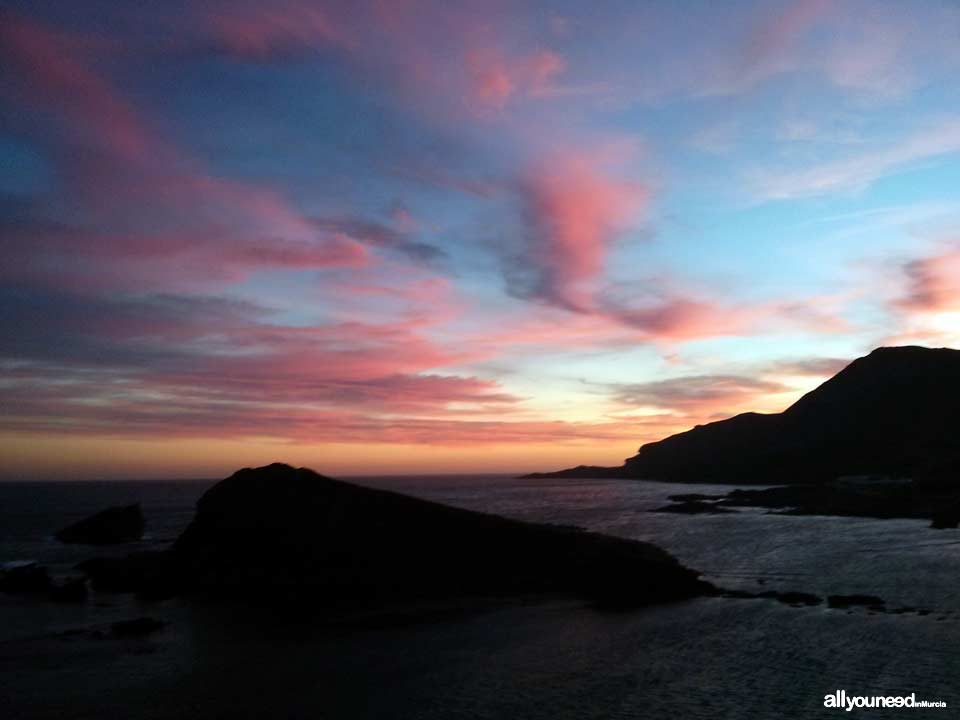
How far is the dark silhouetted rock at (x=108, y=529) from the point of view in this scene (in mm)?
100250

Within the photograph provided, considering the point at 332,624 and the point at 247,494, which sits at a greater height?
the point at 247,494

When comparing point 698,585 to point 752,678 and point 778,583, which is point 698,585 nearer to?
point 778,583

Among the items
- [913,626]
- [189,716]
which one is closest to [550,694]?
[189,716]

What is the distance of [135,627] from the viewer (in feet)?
145

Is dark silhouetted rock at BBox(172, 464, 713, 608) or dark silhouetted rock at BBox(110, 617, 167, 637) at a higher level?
dark silhouetted rock at BBox(172, 464, 713, 608)

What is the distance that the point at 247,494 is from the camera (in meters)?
61.2

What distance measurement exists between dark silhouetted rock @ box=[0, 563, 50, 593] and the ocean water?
4467 millimetres

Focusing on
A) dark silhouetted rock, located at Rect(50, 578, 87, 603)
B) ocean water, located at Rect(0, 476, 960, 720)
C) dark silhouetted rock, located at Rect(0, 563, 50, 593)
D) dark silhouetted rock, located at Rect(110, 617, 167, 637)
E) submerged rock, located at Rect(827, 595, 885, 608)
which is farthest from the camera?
dark silhouetted rock, located at Rect(0, 563, 50, 593)

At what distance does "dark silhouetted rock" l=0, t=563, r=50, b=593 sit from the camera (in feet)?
195

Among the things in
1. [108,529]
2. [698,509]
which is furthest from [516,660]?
[698,509]

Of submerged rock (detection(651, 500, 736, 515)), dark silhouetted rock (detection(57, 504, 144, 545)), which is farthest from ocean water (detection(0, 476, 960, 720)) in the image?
submerged rock (detection(651, 500, 736, 515))

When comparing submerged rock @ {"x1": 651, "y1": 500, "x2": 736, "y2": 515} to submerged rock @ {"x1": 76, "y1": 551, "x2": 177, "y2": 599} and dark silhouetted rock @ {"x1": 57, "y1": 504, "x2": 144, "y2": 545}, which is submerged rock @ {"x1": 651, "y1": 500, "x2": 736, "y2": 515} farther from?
submerged rock @ {"x1": 76, "y1": 551, "x2": 177, "y2": 599}

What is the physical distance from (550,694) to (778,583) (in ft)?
111

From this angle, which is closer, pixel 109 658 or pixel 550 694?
pixel 550 694
